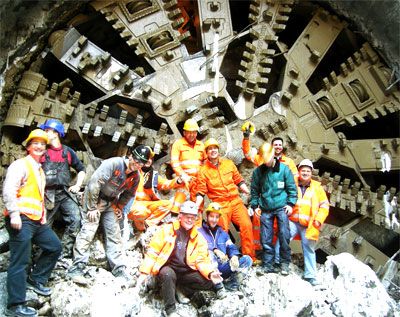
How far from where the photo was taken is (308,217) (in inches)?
249

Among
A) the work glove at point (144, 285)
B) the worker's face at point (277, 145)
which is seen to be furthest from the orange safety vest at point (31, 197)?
the worker's face at point (277, 145)

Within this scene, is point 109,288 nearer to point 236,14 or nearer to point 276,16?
point 276,16

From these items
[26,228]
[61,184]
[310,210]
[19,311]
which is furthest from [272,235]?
[19,311]

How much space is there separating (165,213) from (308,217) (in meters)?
1.94

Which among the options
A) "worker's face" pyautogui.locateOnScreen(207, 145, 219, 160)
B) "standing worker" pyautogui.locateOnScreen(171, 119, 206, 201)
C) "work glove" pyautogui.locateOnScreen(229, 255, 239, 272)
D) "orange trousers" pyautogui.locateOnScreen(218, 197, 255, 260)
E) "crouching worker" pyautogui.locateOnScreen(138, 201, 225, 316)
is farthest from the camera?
"standing worker" pyautogui.locateOnScreen(171, 119, 206, 201)

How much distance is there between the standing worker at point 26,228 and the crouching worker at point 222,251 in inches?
71.5

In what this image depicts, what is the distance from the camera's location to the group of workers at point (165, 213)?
507cm

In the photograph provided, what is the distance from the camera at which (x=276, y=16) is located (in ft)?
28.8

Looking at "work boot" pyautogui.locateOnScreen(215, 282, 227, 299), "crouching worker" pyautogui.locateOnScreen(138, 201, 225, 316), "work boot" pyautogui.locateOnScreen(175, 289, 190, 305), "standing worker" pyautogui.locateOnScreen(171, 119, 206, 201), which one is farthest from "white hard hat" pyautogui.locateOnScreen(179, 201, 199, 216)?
"standing worker" pyautogui.locateOnScreen(171, 119, 206, 201)

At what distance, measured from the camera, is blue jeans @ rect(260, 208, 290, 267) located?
20.2ft

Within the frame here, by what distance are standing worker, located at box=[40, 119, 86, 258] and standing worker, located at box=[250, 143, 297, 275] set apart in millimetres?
2344

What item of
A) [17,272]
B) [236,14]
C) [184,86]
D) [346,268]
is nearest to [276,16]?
[236,14]

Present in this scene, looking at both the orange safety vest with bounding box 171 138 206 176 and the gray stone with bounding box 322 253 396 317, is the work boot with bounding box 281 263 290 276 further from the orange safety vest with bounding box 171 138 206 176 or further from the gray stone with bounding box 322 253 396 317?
the orange safety vest with bounding box 171 138 206 176

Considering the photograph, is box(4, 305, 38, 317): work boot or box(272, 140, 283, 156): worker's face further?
box(272, 140, 283, 156): worker's face
